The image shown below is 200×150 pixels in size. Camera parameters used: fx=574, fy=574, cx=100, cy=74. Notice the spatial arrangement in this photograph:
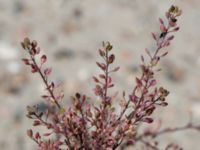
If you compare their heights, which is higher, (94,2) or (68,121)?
(94,2)

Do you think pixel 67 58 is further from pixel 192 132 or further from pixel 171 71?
pixel 192 132

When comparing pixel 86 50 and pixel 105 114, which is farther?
pixel 86 50

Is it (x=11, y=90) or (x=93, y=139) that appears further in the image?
(x=11, y=90)

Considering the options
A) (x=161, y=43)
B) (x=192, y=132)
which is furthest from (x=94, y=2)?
(x=161, y=43)

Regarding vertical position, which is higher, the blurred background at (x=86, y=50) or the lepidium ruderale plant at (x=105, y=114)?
the blurred background at (x=86, y=50)

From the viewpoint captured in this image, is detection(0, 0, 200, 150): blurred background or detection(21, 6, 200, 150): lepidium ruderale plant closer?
detection(21, 6, 200, 150): lepidium ruderale plant

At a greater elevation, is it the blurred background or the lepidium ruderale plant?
the blurred background

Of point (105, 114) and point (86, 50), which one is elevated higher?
point (86, 50)

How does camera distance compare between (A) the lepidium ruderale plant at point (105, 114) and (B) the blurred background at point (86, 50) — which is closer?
(A) the lepidium ruderale plant at point (105, 114)
